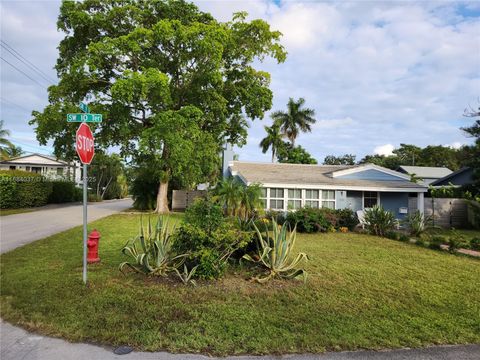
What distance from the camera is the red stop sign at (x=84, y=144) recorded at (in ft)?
18.8

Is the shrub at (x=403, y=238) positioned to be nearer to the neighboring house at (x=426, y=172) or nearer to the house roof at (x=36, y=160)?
the neighboring house at (x=426, y=172)

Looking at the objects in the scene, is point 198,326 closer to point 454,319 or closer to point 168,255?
point 168,255

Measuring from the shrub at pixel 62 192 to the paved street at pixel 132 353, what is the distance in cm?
2894

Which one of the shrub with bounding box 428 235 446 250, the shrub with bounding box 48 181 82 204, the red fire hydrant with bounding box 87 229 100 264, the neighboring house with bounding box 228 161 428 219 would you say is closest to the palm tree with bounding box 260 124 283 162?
the neighboring house with bounding box 228 161 428 219

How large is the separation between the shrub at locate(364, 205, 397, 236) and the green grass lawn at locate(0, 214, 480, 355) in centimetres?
632

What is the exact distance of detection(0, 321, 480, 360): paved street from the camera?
363 centimetres

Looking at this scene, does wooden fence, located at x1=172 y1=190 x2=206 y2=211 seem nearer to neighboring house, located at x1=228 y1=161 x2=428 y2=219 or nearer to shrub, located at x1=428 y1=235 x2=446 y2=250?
neighboring house, located at x1=228 y1=161 x2=428 y2=219

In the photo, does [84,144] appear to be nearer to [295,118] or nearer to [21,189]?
[21,189]

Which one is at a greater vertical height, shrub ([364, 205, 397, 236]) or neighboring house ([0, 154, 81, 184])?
neighboring house ([0, 154, 81, 184])

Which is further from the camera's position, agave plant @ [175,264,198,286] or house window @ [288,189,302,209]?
house window @ [288,189,302,209]

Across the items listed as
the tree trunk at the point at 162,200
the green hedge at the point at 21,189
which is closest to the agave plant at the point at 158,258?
the tree trunk at the point at 162,200

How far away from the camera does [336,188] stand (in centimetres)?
1853

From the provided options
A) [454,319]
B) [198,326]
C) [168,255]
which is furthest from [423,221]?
[198,326]

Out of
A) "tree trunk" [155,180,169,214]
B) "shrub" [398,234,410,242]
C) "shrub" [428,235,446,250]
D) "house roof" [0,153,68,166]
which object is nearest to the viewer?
"shrub" [428,235,446,250]
